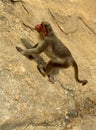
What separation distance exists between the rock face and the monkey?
20 centimetres

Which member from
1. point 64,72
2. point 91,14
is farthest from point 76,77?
point 91,14

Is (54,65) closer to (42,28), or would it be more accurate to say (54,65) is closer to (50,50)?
(50,50)

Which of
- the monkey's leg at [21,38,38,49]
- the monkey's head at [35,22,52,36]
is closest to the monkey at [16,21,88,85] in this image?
the monkey's head at [35,22,52,36]

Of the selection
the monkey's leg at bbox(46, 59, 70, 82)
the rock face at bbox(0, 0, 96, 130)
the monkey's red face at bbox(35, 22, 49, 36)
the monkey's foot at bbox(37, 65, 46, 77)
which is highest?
the monkey's red face at bbox(35, 22, 49, 36)

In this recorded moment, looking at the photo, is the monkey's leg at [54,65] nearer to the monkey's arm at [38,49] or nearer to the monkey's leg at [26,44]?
the monkey's arm at [38,49]

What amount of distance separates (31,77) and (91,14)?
15.0 ft

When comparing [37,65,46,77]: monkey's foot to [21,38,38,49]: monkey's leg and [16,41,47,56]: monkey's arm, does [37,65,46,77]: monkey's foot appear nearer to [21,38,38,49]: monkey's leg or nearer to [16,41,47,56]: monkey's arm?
[16,41,47,56]: monkey's arm

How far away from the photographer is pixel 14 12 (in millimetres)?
9523

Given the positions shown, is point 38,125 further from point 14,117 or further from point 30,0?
point 30,0

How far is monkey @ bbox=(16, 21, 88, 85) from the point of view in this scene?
8.12 metres

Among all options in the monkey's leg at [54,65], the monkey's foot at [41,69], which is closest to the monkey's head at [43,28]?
the monkey's leg at [54,65]

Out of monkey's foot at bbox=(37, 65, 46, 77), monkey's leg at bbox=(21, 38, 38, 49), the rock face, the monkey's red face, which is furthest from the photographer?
monkey's leg at bbox=(21, 38, 38, 49)

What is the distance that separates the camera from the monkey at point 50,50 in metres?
8.12

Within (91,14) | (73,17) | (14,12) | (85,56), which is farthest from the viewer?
(91,14)
